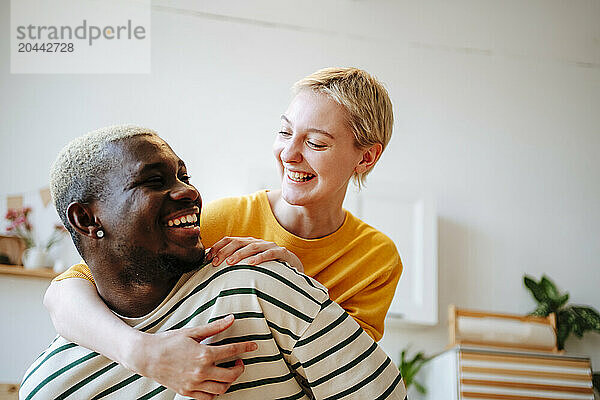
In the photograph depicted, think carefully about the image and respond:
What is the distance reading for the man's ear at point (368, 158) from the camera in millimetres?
1830

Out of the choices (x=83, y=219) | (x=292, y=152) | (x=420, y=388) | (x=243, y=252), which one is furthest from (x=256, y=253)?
(x=420, y=388)

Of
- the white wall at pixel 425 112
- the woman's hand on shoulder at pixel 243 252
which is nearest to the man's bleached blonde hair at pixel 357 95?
the woman's hand on shoulder at pixel 243 252

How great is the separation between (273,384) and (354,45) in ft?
12.7

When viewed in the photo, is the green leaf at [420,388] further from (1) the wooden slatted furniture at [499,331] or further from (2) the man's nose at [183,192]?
(2) the man's nose at [183,192]

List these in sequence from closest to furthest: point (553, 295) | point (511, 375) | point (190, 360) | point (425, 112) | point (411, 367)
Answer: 1. point (190, 360)
2. point (511, 375)
3. point (411, 367)
4. point (553, 295)
5. point (425, 112)

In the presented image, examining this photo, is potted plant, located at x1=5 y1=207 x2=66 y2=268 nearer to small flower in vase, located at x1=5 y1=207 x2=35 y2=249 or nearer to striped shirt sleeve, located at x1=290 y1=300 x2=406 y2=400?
small flower in vase, located at x1=5 y1=207 x2=35 y2=249

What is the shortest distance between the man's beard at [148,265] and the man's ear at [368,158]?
0.85 m

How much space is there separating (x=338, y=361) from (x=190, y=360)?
224mm

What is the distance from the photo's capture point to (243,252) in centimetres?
113

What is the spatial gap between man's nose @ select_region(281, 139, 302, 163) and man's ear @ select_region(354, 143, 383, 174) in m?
0.21

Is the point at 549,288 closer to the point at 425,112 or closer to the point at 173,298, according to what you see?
the point at 425,112

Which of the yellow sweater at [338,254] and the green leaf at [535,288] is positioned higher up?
the yellow sweater at [338,254]

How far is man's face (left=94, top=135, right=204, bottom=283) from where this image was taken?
105cm

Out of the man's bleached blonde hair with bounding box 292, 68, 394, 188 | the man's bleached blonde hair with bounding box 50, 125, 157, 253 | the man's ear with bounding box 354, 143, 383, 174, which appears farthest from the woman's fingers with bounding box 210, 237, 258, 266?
the man's ear with bounding box 354, 143, 383, 174
